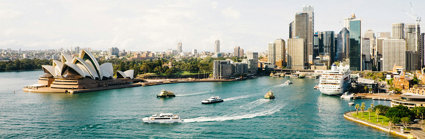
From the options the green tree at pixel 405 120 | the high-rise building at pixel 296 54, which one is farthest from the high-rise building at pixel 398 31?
the green tree at pixel 405 120

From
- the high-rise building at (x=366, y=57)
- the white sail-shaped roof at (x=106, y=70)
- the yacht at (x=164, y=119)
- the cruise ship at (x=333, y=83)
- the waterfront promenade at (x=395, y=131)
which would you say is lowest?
the waterfront promenade at (x=395, y=131)

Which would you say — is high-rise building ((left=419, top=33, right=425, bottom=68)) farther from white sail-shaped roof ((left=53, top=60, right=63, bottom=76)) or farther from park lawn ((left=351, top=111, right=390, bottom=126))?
white sail-shaped roof ((left=53, top=60, right=63, bottom=76))

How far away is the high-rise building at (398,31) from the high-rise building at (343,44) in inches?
574

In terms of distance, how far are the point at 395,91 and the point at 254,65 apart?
48.0m

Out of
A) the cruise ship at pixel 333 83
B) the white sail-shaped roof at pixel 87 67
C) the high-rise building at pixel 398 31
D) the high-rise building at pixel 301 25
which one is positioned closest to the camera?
the cruise ship at pixel 333 83

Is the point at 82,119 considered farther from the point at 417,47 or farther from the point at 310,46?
the point at 310,46

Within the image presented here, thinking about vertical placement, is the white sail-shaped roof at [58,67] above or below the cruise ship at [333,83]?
above

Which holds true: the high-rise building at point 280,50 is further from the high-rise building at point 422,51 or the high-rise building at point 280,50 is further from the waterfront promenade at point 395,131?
the waterfront promenade at point 395,131

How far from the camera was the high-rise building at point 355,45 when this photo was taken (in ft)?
324

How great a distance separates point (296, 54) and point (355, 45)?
1700 centimetres

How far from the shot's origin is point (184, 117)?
87.0 ft

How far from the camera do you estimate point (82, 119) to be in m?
25.9

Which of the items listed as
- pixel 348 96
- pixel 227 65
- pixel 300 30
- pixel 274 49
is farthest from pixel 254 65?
pixel 348 96

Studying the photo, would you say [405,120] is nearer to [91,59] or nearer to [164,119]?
[164,119]
